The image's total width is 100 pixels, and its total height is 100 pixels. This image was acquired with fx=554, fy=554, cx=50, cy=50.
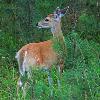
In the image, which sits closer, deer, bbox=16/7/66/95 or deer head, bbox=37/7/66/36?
deer, bbox=16/7/66/95

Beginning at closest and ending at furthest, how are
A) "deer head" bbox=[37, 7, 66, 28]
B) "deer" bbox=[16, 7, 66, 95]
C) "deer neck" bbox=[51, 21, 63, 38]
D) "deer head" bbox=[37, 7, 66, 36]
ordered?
1. "deer" bbox=[16, 7, 66, 95]
2. "deer neck" bbox=[51, 21, 63, 38]
3. "deer head" bbox=[37, 7, 66, 36]
4. "deer head" bbox=[37, 7, 66, 28]

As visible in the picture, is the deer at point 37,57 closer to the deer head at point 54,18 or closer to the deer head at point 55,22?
the deer head at point 55,22

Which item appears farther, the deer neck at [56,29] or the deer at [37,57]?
the deer neck at [56,29]

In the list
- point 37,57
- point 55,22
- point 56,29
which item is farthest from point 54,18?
point 37,57

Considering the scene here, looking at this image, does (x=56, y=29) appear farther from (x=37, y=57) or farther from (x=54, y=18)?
(x=37, y=57)

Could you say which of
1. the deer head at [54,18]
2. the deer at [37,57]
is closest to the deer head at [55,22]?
the deer head at [54,18]

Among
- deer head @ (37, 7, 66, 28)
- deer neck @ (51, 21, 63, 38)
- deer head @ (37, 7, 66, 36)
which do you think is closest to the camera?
deer neck @ (51, 21, 63, 38)

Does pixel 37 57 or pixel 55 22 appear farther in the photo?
pixel 55 22

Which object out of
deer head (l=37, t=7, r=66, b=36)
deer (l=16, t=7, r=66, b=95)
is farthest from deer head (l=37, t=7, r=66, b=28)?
deer (l=16, t=7, r=66, b=95)

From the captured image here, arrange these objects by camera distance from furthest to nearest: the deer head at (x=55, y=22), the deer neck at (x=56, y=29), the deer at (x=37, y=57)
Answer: the deer head at (x=55, y=22)
the deer neck at (x=56, y=29)
the deer at (x=37, y=57)

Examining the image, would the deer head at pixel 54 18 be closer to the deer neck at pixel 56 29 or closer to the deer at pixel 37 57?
the deer neck at pixel 56 29

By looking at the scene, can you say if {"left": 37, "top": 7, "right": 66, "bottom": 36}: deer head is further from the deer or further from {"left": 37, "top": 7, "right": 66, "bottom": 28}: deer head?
the deer

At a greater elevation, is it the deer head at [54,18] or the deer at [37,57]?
the deer head at [54,18]

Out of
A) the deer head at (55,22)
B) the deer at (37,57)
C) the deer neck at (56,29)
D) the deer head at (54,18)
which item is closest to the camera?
the deer at (37,57)
